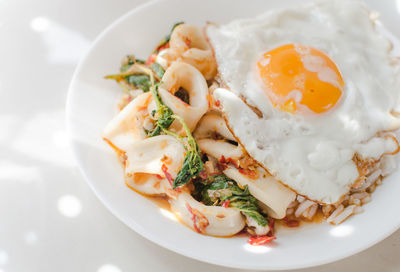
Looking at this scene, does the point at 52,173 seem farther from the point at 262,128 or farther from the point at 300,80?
the point at 300,80

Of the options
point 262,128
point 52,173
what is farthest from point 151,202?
point 52,173

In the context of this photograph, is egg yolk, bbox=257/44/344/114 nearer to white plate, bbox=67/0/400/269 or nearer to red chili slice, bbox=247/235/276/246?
white plate, bbox=67/0/400/269

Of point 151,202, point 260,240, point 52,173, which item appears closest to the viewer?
point 260,240

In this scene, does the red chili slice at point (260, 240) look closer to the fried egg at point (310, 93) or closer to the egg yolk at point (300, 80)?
the fried egg at point (310, 93)

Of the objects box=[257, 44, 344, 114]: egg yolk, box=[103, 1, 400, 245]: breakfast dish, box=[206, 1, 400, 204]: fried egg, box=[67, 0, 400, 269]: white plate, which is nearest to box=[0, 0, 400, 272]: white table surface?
box=[67, 0, 400, 269]: white plate

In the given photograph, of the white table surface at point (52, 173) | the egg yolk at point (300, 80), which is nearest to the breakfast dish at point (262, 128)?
the egg yolk at point (300, 80)

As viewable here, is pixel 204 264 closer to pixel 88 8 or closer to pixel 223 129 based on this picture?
pixel 223 129

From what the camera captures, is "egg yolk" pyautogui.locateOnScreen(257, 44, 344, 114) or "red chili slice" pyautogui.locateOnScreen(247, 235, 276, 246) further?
"egg yolk" pyautogui.locateOnScreen(257, 44, 344, 114)
